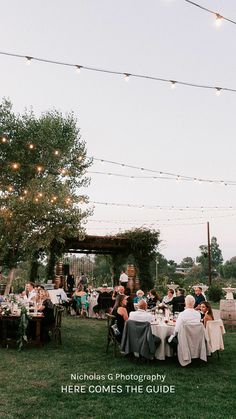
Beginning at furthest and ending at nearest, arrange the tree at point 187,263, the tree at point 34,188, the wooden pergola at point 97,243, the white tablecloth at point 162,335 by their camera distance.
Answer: the tree at point 187,263
the wooden pergola at point 97,243
the tree at point 34,188
the white tablecloth at point 162,335

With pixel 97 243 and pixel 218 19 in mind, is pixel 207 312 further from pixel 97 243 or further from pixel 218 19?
pixel 97 243

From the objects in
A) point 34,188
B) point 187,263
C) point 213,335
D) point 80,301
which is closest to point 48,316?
point 213,335

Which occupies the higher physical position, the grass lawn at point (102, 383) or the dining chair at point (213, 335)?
the dining chair at point (213, 335)

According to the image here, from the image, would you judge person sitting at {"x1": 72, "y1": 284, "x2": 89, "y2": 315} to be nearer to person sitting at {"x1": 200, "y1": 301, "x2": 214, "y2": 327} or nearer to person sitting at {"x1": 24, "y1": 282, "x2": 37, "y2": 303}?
person sitting at {"x1": 24, "y1": 282, "x2": 37, "y2": 303}

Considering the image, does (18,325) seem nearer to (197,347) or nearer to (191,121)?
(197,347)

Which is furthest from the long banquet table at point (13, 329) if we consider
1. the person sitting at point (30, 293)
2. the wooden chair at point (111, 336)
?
the wooden chair at point (111, 336)

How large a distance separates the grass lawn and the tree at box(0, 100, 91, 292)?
8.26m

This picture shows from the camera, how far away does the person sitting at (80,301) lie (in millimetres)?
12617

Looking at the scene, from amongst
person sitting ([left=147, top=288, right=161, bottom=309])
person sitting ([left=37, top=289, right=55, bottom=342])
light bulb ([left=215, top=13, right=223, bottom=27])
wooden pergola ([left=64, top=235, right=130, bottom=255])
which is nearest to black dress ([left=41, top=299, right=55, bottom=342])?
person sitting ([left=37, top=289, right=55, bottom=342])

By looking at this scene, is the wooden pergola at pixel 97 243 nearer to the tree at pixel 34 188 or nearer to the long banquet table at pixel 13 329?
the tree at pixel 34 188

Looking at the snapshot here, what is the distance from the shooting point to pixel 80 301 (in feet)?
42.1

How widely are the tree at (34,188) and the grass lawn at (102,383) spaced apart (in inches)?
325

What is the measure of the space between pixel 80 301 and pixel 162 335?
7106 mm

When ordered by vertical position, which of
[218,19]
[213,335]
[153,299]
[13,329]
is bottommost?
[13,329]
